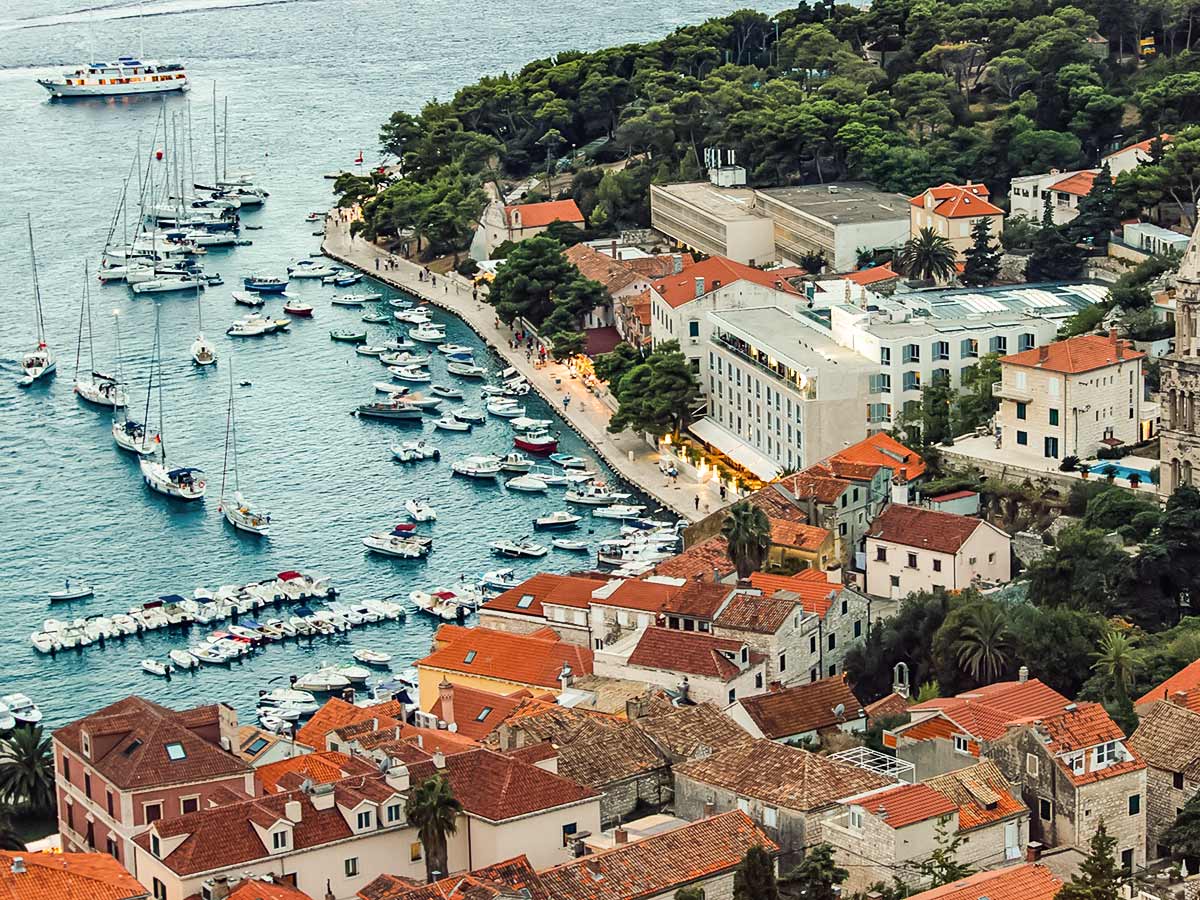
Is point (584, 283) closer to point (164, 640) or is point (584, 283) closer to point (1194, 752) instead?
point (164, 640)

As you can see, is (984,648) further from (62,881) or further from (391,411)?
(391,411)

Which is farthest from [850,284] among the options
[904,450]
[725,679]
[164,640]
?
[725,679]

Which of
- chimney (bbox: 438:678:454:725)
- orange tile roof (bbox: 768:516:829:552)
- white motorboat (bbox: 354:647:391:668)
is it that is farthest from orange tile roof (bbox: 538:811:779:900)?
white motorboat (bbox: 354:647:391:668)

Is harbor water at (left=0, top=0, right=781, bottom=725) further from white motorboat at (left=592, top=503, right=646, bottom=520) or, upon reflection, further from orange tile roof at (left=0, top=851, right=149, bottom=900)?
orange tile roof at (left=0, top=851, right=149, bottom=900)

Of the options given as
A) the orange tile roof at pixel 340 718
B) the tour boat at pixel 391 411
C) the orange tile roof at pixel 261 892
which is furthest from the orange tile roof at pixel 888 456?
the orange tile roof at pixel 261 892

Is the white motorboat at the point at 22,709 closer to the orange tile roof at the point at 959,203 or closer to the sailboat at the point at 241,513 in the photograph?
the sailboat at the point at 241,513
